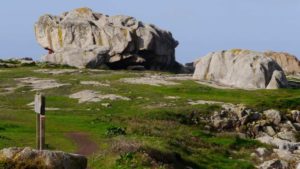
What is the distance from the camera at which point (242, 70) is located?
103 m

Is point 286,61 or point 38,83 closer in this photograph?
point 38,83

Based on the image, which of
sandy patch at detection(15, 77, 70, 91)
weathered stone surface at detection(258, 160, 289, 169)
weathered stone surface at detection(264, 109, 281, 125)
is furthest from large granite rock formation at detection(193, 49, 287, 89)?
weathered stone surface at detection(258, 160, 289, 169)

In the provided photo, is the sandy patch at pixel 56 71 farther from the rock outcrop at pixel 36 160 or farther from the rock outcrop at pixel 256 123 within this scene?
the rock outcrop at pixel 36 160

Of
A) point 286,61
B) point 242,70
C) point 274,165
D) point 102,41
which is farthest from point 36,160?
point 286,61

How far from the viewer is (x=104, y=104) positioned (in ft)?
258

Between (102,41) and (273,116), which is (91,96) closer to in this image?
(273,116)

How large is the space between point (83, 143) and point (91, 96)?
40.0 metres

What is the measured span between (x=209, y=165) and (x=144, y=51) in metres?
95.3

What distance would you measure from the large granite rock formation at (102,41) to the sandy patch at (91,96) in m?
41.8

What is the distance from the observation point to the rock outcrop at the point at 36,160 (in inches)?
868

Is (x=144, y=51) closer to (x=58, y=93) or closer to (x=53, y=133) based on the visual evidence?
(x=58, y=93)

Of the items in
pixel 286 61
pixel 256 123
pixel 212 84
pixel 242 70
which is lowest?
pixel 256 123

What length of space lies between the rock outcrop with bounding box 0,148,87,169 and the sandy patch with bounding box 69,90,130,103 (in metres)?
58.7

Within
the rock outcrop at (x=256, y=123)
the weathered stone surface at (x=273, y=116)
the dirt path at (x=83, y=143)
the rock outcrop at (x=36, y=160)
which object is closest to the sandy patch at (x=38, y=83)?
the rock outcrop at (x=256, y=123)
